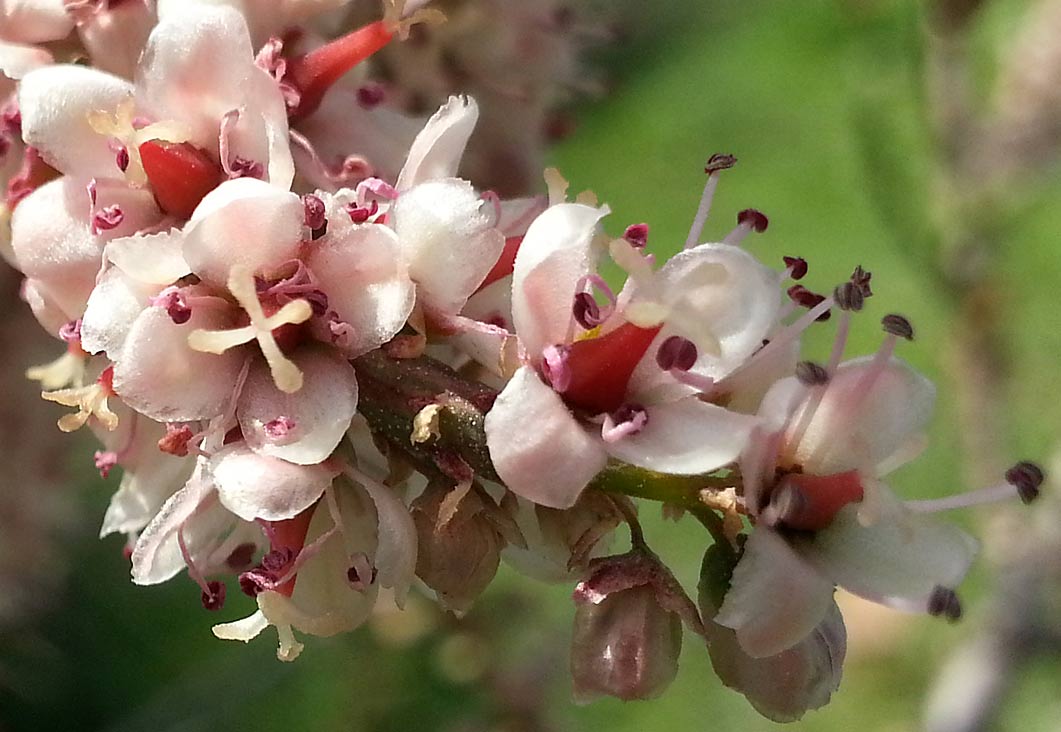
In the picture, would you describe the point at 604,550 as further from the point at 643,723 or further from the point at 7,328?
the point at 643,723

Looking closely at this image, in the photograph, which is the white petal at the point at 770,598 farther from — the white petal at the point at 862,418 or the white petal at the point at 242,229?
the white petal at the point at 242,229

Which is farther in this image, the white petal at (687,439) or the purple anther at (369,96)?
the purple anther at (369,96)

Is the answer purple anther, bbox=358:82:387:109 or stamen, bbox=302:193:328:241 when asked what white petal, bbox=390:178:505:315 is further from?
purple anther, bbox=358:82:387:109

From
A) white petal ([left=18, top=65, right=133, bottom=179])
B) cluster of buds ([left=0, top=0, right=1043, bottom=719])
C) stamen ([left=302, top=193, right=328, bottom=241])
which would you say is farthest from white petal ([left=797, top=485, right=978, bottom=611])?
white petal ([left=18, top=65, right=133, bottom=179])

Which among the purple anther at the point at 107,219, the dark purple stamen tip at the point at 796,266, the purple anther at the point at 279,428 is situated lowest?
the purple anther at the point at 279,428

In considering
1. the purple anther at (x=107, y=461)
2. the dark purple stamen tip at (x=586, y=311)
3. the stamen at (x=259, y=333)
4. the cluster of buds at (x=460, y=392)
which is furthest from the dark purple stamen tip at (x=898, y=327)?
the purple anther at (x=107, y=461)

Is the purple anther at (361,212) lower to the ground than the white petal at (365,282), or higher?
higher

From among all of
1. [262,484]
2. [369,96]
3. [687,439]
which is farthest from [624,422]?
[369,96]
